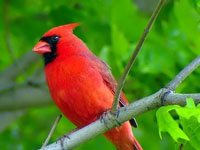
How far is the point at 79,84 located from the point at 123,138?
36 cm

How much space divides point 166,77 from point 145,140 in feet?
3.28

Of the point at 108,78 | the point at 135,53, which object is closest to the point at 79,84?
the point at 108,78

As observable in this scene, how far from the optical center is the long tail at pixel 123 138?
337 cm

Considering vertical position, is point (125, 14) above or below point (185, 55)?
above

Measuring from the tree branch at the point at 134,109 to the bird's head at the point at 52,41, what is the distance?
0.79 metres

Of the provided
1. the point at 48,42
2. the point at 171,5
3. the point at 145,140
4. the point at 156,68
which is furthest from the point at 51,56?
the point at 145,140

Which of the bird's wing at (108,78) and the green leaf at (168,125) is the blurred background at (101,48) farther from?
the green leaf at (168,125)

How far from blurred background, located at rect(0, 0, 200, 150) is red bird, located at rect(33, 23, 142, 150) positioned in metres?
0.33

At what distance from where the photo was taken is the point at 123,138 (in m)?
3.38

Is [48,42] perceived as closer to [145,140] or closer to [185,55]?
[185,55]

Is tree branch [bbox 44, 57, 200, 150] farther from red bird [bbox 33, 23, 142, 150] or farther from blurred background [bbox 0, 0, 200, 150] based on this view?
blurred background [bbox 0, 0, 200, 150]

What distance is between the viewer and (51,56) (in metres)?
3.51

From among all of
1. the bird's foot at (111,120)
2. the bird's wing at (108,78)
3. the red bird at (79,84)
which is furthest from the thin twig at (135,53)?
the bird's wing at (108,78)

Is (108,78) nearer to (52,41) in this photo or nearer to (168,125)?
(52,41)
